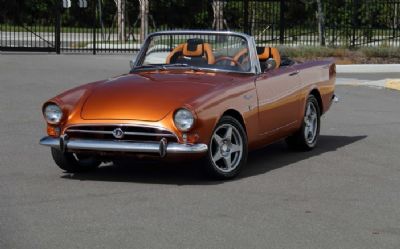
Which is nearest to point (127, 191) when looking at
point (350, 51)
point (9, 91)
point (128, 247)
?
point (128, 247)

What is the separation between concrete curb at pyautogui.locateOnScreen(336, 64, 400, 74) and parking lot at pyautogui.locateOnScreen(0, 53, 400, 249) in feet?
37.6

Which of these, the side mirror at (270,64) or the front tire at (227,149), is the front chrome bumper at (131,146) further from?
the side mirror at (270,64)

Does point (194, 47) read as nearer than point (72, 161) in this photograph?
No

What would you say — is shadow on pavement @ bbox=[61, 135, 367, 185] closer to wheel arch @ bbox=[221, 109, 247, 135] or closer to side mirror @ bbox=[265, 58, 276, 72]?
wheel arch @ bbox=[221, 109, 247, 135]

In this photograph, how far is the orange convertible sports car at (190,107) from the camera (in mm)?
8375

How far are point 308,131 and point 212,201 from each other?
10.7 feet

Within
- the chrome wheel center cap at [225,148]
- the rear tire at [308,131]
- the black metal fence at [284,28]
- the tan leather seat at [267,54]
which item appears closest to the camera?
the chrome wheel center cap at [225,148]

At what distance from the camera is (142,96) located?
8.71 m

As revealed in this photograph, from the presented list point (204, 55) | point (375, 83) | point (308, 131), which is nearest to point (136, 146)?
point (204, 55)

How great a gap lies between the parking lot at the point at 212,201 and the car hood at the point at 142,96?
0.69 m

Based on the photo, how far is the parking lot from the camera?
263 inches

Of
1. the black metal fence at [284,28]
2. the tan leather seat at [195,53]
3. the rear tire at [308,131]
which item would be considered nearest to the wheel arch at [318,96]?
the rear tire at [308,131]

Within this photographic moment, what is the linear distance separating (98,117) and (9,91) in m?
9.22

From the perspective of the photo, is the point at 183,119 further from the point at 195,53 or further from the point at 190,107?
the point at 195,53
